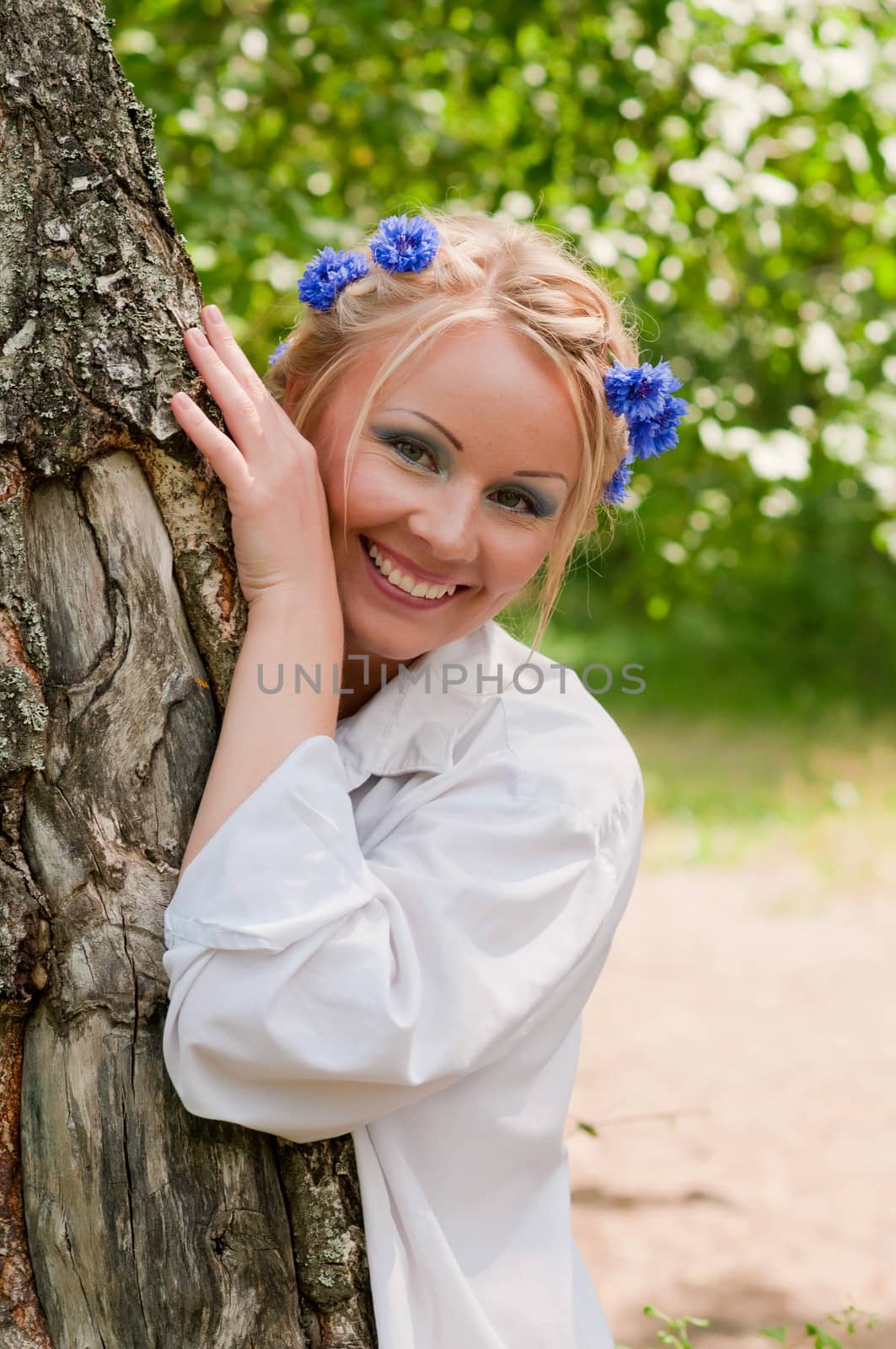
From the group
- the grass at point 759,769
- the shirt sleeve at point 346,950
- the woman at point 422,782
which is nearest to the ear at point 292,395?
the woman at point 422,782

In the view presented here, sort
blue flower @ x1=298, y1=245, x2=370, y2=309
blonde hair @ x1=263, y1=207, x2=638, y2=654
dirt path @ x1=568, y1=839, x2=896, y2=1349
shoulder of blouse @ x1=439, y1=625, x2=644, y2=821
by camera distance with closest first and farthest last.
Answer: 1. shoulder of blouse @ x1=439, y1=625, x2=644, y2=821
2. blonde hair @ x1=263, y1=207, x2=638, y2=654
3. blue flower @ x1=298, y1=245, x2=370, y2=309
4. dirt path @ x1=568, y1=839, x2=896, y2=1349

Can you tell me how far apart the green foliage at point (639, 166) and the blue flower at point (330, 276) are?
4.51 ft

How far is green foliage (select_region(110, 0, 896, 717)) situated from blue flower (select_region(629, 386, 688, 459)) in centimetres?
153

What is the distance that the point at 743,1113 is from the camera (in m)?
5.59

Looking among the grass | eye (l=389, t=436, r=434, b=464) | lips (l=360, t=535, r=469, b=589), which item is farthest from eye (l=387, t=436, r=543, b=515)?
the grass

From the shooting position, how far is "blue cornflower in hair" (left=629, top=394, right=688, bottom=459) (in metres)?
1.95

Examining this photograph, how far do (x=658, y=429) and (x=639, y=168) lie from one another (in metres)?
2.55

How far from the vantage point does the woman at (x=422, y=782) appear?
140 cm

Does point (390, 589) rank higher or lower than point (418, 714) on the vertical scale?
higher

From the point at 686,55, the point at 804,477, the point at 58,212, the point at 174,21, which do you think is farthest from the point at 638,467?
the point at 58,212

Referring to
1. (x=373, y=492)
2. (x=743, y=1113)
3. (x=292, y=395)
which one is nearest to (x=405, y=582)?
(x=373, y=492)

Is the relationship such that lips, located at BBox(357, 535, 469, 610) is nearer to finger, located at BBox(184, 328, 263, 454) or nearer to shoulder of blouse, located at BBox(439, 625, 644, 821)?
shoulder of blouse, located at BBox(439, 625, 644, 821)

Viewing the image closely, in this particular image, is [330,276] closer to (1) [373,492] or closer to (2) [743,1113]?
(1) [373,492]

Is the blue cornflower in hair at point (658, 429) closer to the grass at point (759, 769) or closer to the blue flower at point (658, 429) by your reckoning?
the blue flower at point (658, 429)
